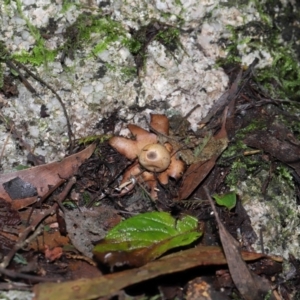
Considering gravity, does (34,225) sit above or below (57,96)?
below

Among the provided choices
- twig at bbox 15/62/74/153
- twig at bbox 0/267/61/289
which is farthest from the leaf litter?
twig at bbox 15/62/74/153

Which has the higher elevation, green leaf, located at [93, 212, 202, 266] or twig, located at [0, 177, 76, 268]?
twig, located at [0, 177, 76, 268]

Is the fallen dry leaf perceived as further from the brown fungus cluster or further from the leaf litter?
the brown fungus cluster

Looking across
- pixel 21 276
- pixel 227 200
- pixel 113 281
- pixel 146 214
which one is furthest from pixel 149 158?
pixel 21 276

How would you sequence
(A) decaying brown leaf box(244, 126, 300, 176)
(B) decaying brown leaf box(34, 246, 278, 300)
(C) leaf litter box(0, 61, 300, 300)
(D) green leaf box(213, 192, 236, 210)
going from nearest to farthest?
(B) decaying brown leaf box(34, 246, 278, 300) < (C) leaf litter box(0, 61, 300, 300) < (D) green leaf box(213, 192, 236, 210) < (A) decaying brown leaf box(244, 126, 300, 176)

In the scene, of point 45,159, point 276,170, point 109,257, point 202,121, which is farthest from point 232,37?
point 109,257

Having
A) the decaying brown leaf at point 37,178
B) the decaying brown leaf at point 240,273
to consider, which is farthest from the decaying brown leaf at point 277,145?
the decaying brown leaf at point 37,178

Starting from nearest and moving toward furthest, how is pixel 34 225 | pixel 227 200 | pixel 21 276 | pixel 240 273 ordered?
pixel 21 276 → pixel 240 273 → pixel 34 225 → pixel 227 200

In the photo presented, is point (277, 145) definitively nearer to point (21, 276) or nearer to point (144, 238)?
point (144, 238)

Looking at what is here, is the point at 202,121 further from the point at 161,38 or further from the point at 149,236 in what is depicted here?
the point at 149,236
